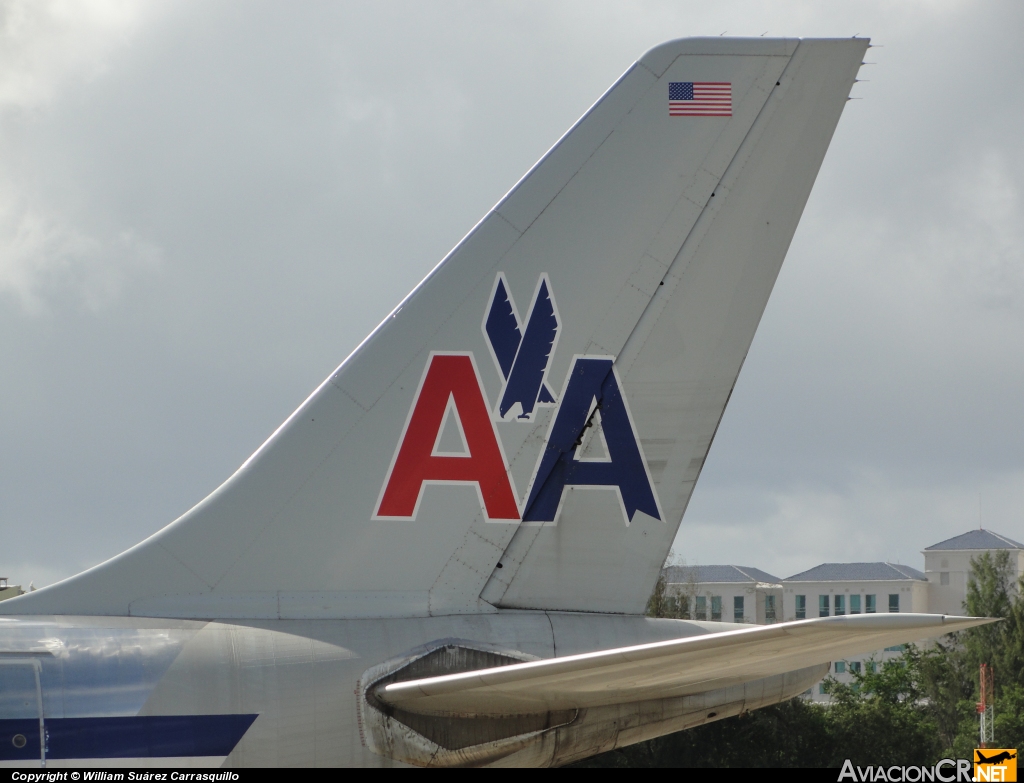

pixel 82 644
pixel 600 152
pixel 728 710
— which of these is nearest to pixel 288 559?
pixel 82 644

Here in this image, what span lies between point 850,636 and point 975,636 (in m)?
67.1

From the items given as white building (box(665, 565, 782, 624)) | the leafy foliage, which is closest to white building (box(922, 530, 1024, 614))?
white building (box(665, 565, 782, 624))

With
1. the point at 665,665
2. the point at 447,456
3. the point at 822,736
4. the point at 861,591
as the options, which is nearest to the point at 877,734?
the point at 822,736

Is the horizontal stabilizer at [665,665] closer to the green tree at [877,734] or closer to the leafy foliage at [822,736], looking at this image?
the leafy foliage at [822,736]

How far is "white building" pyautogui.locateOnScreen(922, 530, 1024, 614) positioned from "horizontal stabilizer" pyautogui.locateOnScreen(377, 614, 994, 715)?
9657 cm

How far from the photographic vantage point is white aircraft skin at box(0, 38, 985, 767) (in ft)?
20.5

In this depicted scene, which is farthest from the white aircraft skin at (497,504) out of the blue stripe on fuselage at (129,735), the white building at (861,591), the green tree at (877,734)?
the white building at (861,591)

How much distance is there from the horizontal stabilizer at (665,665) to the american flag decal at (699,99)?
13.5 feet

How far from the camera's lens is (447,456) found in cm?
741

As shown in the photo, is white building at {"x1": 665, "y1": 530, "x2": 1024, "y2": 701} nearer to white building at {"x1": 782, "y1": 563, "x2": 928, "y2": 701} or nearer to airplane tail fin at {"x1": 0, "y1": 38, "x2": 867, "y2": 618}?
white building at {"x1": 782, "y1": 563, "x2": 928, "y2": 701}

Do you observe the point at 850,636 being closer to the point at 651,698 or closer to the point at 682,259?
the point at 651,698

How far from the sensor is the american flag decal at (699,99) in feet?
26.3

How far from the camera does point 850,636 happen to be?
15.9ft

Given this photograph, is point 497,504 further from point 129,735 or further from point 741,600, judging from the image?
point 741,600
